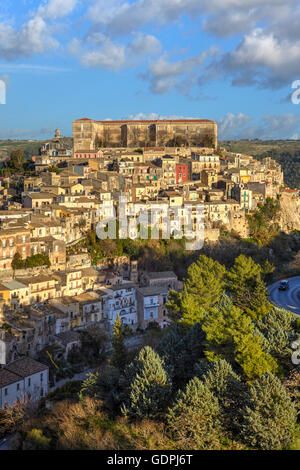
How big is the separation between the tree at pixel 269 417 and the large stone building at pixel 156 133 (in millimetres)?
52139

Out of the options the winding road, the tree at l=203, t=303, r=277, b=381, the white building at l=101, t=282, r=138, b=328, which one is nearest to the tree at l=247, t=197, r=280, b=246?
the winding road

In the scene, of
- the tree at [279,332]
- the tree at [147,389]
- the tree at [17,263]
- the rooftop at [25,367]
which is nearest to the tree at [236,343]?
the tree at [279,332]

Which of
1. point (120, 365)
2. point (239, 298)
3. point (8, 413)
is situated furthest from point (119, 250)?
point (8, 413)

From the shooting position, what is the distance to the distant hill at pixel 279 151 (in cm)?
10012

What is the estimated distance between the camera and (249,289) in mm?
29344

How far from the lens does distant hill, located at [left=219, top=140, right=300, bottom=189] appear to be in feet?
328

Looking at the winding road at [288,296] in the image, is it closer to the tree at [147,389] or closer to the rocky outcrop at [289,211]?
the rocky outcrop at [289,211]

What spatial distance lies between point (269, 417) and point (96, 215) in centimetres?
3011

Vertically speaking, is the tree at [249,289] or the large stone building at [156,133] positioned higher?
the large stone building at [156,133]

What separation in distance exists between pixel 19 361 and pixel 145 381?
11912 millimetres

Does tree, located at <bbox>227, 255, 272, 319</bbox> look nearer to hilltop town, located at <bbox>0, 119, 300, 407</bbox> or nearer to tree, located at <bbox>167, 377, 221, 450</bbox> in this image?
hilltop town, located at <bbox>0, 119, 300, 407</bbox>

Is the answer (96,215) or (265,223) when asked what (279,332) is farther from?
(265,223)
